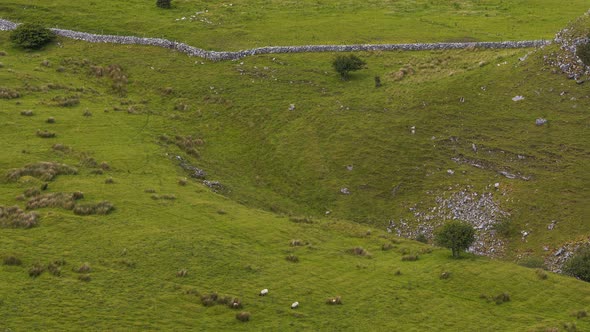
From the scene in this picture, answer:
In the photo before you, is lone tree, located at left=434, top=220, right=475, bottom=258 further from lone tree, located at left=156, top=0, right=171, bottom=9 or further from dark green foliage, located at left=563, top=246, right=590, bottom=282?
lone tree, located at left=156, top=0, right=171, bottom=9

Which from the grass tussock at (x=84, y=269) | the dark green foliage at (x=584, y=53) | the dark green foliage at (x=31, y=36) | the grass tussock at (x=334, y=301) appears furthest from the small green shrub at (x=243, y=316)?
the dark green foliage at (x=31, y=36)

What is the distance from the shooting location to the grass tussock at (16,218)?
50469 mm

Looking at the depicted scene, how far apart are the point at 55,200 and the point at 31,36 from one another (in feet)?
165

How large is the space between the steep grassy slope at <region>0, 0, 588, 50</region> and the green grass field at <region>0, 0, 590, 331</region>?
118 cm

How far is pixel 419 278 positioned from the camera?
154 ft

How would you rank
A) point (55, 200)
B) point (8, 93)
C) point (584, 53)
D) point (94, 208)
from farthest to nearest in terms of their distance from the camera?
point (8, 93), point (584, 53), point (55, 200), point (94, 208)

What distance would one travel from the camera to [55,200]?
55.3 metres

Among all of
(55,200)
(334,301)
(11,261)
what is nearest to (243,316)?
(334,301)

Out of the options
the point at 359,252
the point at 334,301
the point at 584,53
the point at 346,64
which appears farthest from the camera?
the point at 346,64

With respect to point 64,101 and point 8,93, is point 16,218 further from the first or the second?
point 8,93

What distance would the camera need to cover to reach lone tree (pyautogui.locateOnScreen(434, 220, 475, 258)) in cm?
5012

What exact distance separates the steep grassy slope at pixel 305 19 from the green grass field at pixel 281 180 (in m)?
1.18

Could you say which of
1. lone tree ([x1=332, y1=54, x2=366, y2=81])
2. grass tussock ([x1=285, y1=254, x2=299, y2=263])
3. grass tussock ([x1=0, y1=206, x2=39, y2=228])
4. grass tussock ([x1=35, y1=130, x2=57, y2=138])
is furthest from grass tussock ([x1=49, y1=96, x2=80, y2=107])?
grass tussock ([x1=285, y1=254, x2=299, y2=263])

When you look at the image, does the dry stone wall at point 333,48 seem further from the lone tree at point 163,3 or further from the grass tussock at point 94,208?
the grass tussock at point 94,208
